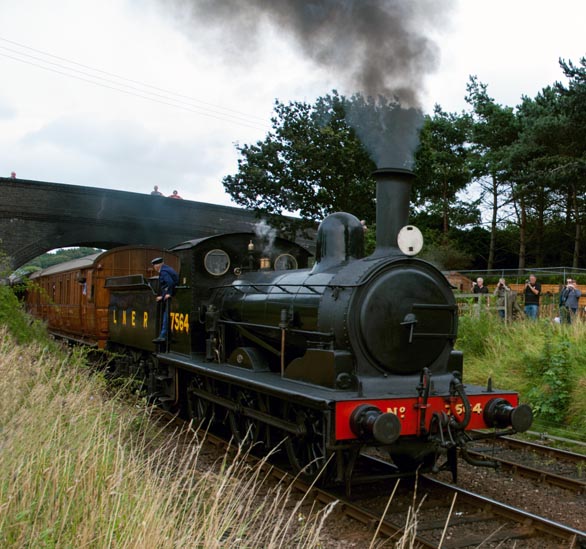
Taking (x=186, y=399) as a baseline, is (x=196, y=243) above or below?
above

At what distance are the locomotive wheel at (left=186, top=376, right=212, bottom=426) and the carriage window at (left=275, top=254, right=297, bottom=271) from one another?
180 centimetres

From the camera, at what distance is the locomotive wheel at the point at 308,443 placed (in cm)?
529

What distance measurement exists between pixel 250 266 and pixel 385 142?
261 centimetres

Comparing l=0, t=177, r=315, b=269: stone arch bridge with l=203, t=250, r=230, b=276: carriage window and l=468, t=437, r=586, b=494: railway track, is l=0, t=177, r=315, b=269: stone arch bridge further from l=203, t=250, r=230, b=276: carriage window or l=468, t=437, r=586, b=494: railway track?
l=468, t=437, r=586, b=494: railway track

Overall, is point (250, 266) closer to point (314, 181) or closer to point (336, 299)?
point (336, 299)

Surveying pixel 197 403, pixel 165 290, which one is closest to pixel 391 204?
pixel 197 403

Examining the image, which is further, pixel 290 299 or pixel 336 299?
pixel 290 299

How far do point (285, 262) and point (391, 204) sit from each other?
2.88 metres

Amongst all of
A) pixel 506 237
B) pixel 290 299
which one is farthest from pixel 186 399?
pixel 506 237

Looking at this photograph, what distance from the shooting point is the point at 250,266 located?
27.2 feet

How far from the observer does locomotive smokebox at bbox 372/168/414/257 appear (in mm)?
5680

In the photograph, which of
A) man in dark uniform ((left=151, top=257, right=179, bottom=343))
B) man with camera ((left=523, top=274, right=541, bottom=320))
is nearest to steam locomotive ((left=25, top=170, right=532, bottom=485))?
man in dark uniform ((left=151, top=257, right=179, bottom=343))

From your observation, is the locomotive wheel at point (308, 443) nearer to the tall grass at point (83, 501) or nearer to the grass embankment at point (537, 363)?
the tall grass at point (83, 501)

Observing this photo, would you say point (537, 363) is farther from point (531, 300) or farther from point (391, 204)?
point (391, 204)
